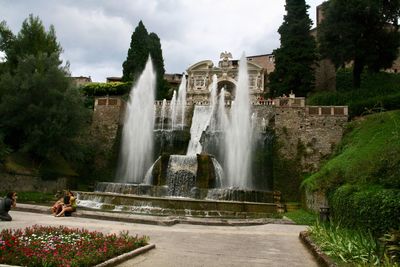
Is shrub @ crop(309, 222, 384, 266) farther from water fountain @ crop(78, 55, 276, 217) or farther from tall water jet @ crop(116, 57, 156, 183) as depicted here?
tall water jet @ crop(116, 57, 156, 183)

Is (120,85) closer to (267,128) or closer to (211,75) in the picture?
(211,75)

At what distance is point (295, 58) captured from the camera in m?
36.7

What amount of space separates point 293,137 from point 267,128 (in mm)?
2414

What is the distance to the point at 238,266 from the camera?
636cm

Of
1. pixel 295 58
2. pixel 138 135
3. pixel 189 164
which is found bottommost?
pixel 189 164

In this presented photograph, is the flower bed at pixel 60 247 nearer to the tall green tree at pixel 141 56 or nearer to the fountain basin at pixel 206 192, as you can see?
the fountain basin at pixel 206 192

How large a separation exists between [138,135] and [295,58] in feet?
56.3

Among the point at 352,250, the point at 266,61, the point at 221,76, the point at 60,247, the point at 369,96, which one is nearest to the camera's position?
the point at 60,247

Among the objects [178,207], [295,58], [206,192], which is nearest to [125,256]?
[178,207]

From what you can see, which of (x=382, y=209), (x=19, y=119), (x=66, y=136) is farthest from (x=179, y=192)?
(x=382, y=209)

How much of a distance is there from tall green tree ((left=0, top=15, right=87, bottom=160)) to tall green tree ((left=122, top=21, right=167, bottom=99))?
17.1 meters

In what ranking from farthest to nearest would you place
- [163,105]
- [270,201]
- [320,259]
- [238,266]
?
[163,105] → [270,201] → [320,259] → [238,266]

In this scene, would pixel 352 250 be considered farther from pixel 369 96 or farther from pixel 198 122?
pixel 198 122

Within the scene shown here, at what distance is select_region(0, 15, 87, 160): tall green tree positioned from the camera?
23859 millimetres
